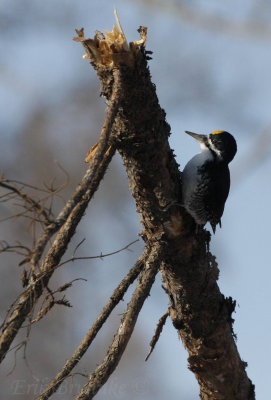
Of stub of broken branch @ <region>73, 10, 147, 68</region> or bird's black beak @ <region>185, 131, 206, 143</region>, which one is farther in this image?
bird's black beak @ <region>185, 131, 206, 143</region>

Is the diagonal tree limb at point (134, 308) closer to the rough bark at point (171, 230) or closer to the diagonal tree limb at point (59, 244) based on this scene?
the rough bark at point (171, 230)

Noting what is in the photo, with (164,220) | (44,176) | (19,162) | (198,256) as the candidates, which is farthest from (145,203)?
(19,162)

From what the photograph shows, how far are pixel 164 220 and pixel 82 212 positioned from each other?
0.57m

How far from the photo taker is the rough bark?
2.80m

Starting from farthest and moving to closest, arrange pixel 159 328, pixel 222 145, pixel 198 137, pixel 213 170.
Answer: pixel 198 137 < pixel 222 145 < pixel 213 170 < pixel 159 328

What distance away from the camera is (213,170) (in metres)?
4.25

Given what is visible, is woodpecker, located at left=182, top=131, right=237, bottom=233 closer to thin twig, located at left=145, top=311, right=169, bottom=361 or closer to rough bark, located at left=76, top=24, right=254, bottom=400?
rough bark, located at left=76, top=24, right=254, bottom=400

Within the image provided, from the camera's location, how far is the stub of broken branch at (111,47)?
2740 mm

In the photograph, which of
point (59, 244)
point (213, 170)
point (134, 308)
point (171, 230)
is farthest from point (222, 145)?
point (59, 244)

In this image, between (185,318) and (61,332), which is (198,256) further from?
(61,332)

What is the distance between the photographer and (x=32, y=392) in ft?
22.1

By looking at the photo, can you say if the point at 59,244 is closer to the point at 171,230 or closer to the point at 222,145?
the point at 171,230

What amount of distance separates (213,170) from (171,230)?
49.3 inches

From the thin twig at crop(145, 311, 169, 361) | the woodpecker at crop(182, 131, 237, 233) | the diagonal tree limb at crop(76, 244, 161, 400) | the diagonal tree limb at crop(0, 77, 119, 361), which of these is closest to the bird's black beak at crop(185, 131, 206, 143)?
the woodpecker at crop(182, 131, 237, 233)
